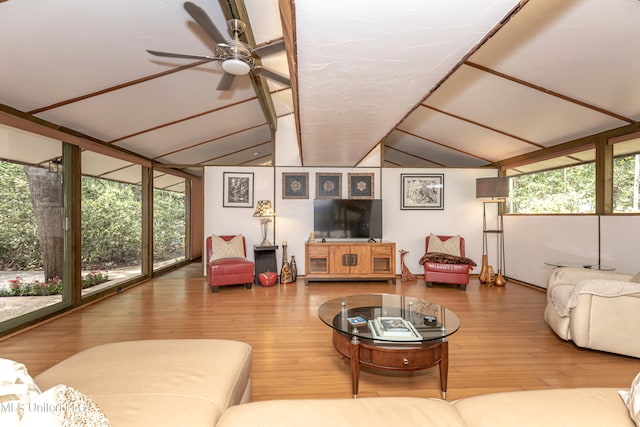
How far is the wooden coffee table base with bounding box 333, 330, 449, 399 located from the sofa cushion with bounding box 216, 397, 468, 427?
28.0 inches

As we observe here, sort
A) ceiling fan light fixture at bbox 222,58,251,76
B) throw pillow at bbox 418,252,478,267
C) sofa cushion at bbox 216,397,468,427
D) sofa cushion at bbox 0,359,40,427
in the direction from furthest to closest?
throw pillow at bbox 418,252,478,267, ceiling fan light fixture at bbox 222,58,251,76, sofa cushion at bbox 216,397,468,427, sofa cushion at bbox 0,359,40,427

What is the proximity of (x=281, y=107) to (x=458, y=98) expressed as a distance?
2.99m

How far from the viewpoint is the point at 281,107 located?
5.34 m

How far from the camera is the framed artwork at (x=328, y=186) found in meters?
5.71

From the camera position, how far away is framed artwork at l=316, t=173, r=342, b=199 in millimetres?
5711

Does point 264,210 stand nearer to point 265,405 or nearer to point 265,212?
point 265,212

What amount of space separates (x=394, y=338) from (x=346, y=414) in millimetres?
898

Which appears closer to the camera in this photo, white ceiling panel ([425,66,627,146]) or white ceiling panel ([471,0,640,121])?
white ceiling panel ([471,0,640,121])

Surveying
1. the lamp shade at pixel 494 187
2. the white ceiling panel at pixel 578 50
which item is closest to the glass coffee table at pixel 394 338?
the white ceiling panel at pixel 578 50

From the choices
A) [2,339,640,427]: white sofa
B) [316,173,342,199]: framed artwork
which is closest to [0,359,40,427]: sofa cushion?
[2,339,640,427]: white sofa

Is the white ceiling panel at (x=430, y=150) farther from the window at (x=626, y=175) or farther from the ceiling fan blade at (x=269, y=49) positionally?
the ceiling fan blade at (x=269, y=49)

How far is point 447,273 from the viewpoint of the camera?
16.0 feet

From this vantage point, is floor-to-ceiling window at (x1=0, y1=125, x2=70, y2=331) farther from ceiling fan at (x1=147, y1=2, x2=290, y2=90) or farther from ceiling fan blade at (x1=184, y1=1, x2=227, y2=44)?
ceiling fan blade at (x1=184, y1=1, x2=227, y2=44)

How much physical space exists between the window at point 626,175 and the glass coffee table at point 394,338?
3.18m
